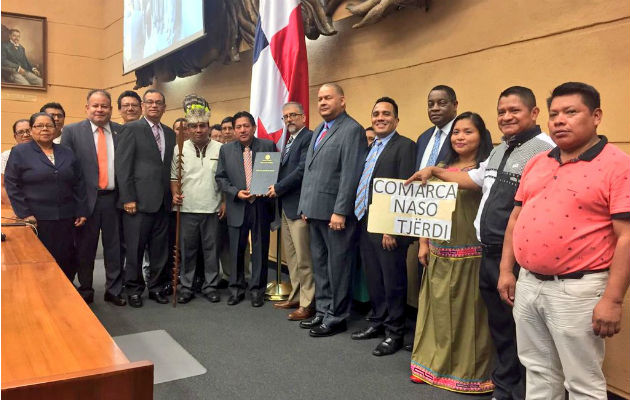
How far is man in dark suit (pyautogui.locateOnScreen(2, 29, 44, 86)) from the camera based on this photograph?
7.92 meters

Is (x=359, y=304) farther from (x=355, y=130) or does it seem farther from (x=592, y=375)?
(x=592, y=375)

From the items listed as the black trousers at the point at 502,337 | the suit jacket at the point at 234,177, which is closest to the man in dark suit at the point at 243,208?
the suit jacket at the point at 234,177

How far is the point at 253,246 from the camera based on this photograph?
141 inches

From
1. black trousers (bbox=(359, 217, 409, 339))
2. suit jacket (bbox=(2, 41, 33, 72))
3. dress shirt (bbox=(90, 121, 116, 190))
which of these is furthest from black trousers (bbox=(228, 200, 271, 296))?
suit jacket (bbox=(2, 41, 33, 72))

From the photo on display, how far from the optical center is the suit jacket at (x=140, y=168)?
3.44m

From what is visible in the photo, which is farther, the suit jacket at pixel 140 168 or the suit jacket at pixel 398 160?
the suit jacket at pixel 140 168

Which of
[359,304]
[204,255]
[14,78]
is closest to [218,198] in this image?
[204,255]

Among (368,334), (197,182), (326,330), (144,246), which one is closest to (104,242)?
(144,246)

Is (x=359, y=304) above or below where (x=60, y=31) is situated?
below

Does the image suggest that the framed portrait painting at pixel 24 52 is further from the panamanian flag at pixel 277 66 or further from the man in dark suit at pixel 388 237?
the man in dark suit at pixel 388 237

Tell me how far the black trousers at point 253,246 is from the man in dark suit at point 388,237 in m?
0.99

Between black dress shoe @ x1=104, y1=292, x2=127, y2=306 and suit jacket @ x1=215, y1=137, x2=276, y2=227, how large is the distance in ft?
3.08

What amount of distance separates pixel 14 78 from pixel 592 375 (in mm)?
9164

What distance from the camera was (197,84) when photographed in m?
6.25
